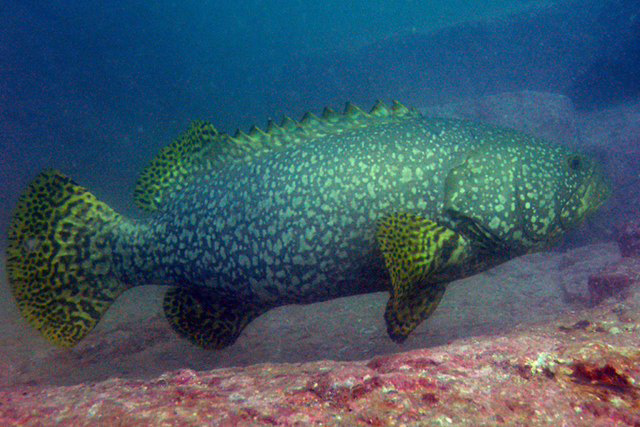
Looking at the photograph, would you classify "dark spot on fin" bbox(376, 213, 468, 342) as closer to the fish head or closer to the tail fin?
the fish head

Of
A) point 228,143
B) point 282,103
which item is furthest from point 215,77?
point 228,143

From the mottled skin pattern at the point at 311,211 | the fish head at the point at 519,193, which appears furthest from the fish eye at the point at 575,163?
the mottled skin pattern at the point at 311,211

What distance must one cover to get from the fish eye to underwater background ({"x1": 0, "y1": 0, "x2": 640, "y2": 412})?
2611 millimetres

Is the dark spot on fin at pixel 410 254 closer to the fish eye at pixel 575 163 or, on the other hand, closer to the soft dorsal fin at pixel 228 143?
the soft dorsal fin at pixel 228 143

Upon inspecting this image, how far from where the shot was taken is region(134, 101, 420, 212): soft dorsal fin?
4.42 metres

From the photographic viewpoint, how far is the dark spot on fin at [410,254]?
11.4 feet

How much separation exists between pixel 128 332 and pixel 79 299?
251 centimetres

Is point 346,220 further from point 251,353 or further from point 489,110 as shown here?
point 489,110

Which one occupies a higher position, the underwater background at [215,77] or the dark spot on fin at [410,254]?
the underwater background at [215,77]

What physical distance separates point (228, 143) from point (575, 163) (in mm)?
3843

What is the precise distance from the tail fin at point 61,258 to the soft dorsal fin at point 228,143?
0.62m

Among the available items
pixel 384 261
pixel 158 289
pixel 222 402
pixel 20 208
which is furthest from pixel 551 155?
pixel 158 289

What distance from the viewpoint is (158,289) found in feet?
34.0

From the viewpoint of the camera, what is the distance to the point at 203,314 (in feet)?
A: 15.1
